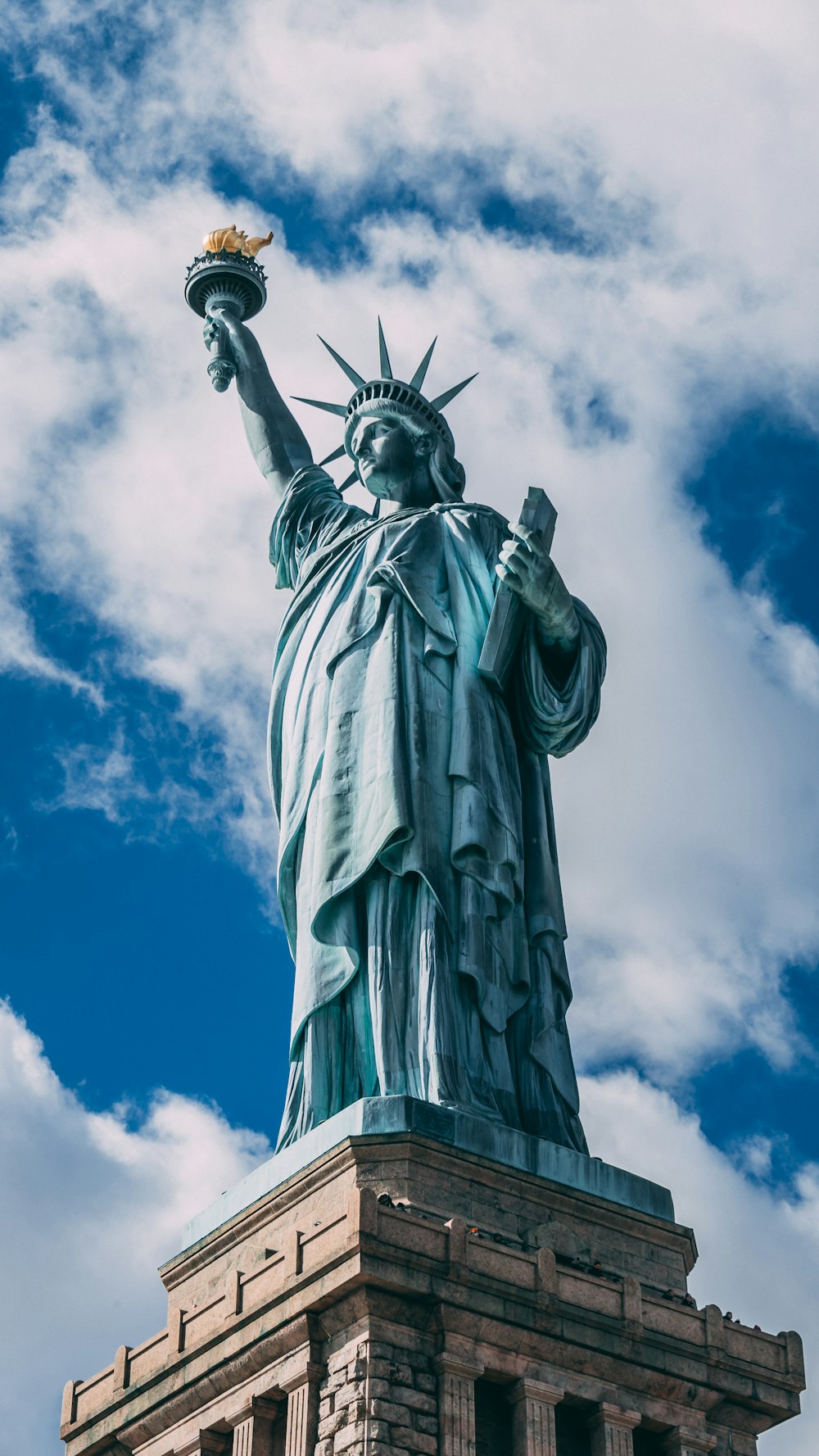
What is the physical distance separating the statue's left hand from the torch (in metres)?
6.79

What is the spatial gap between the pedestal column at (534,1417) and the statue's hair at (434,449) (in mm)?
10540

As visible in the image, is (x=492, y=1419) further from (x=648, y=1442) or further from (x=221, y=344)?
(x=221, y=344)

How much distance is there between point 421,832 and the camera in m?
25.1

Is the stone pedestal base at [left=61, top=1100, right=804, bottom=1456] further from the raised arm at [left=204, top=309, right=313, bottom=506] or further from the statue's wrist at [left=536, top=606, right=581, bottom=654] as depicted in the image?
the raised arm at [left=204, top=309, right=313, bottom=506]

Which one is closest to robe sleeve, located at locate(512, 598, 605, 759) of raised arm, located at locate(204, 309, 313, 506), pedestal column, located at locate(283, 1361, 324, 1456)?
raised arm, located at locate(204, 309, 313, 506)

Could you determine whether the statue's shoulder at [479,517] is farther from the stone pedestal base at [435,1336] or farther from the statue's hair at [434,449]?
the stone pedestal base at [435,1336]

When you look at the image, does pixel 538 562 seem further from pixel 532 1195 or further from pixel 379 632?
pixel 532 1195

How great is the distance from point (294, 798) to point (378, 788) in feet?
4.34

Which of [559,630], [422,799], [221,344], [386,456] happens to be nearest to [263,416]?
[221,344]

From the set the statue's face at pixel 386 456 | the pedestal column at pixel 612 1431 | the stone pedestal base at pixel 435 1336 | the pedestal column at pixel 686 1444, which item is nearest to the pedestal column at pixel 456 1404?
the stone pedestal base at pixel 435 1336

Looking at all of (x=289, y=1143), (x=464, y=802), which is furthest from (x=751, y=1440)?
(x=464, y=802)

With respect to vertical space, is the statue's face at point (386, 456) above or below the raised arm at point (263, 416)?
below

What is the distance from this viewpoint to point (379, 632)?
2677cm

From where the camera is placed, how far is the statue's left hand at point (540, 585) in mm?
26016
